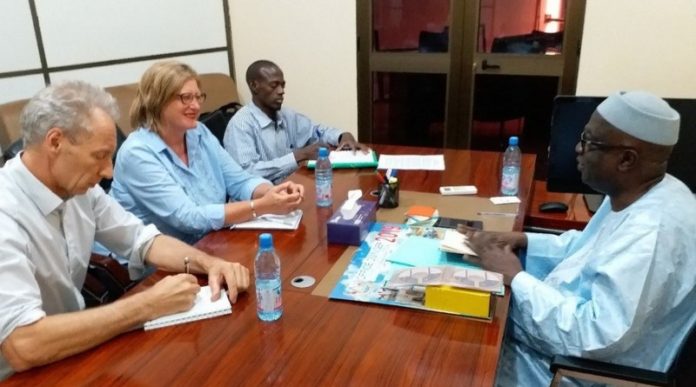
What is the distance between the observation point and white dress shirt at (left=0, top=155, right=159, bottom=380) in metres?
1.18

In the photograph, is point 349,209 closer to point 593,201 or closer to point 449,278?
point 449,278

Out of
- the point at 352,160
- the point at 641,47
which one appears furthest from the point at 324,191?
the point at 641,47

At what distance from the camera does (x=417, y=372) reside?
1.15 metres

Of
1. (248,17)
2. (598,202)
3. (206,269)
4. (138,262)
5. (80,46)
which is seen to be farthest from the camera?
(248,17)

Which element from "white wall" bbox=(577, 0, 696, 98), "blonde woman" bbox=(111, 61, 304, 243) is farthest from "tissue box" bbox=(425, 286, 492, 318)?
"white wall" bbox=(577, 0, 696, 98)

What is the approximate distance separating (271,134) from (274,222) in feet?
3.92

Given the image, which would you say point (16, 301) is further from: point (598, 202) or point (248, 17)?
point (248, 17)

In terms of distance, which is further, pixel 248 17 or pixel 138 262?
pixel 248 17

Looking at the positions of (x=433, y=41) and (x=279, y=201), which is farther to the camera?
(x=433, y=41)

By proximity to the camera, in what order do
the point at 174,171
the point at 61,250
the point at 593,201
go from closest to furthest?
1. the point at 61,250
2. the point at 174,171
3. the point at 593,201

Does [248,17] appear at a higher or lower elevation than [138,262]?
higher

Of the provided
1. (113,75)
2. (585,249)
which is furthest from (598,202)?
(113,75)

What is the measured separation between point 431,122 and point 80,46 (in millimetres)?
2465

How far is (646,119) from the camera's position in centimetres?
136
